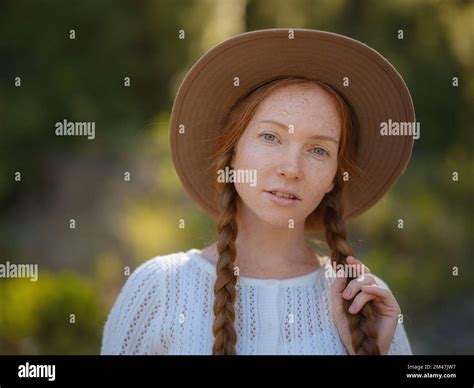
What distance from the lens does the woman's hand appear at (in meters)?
1.94

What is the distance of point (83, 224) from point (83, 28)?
152 centimetres

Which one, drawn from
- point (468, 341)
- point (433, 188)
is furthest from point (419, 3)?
point (468, 341)

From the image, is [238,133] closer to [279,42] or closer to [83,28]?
[279,42]

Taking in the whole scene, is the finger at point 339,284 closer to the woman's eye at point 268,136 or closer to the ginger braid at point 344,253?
the ginger braid at point 344,253

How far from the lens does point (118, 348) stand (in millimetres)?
2039

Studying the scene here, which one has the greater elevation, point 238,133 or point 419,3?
point 419,3

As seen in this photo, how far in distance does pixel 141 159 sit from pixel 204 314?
3238 millimetres

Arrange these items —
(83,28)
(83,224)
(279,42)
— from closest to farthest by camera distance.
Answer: (279,42), (83,224), (83,28)

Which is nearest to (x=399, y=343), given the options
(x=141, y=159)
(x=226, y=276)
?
(x=226, y=276)

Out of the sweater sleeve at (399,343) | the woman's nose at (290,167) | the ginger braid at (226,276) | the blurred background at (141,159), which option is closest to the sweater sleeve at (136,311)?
the ginger braid at (226,276)

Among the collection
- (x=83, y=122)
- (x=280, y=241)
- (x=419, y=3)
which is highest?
(x=419, y=3)

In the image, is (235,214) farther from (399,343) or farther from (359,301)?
(399,343)

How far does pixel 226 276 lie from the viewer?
197cm
